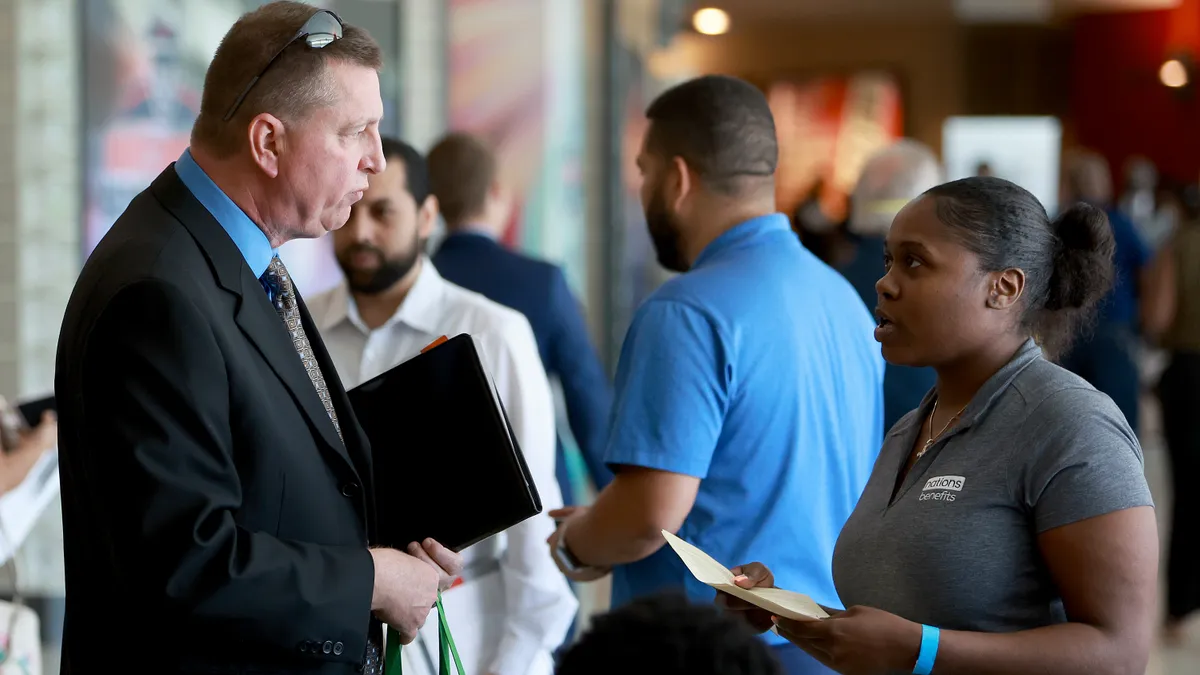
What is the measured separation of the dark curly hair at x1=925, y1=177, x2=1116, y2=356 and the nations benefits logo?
0.85 ft

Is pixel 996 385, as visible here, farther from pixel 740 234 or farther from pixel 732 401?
pixel 740 234

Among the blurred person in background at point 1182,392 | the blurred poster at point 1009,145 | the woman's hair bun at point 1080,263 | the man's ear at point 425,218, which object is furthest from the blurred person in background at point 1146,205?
the woman's hair bun at point 1080,263

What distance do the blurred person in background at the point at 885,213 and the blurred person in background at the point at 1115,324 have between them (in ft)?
4.12

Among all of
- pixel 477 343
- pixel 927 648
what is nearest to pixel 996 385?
pixel 927 648

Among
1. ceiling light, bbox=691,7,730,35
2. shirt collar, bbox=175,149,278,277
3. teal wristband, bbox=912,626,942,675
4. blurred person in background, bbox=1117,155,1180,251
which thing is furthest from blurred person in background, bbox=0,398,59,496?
blurred person in background, bbox=1117,155,1180,251

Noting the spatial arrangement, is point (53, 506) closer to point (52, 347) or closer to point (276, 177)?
point (52, 347)

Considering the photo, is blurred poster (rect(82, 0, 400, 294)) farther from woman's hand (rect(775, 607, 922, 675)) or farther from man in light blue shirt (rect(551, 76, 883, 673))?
woman's hand (rect(775, 607, 922, 675))

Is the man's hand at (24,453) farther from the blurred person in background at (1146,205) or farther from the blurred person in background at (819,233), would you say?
the blurred person in background at (1146,205)

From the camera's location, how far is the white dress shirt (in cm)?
278

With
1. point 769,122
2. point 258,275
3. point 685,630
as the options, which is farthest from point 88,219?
point 685,630

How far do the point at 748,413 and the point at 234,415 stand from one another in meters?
1.06

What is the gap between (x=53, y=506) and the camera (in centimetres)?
457

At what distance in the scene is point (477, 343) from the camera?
Result: 106 inches

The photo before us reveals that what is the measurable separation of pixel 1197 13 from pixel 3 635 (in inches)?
579
